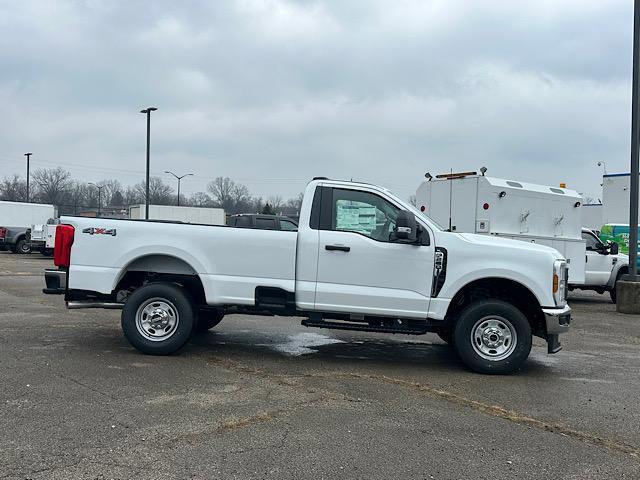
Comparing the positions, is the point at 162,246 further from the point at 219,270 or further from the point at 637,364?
the point at 637,364

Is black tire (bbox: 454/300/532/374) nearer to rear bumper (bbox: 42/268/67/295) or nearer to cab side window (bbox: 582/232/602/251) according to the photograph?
rear bumper (bbox: 42/268/67/295)

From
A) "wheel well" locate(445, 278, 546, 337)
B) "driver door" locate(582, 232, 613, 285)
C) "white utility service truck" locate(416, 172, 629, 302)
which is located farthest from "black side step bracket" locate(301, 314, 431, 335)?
"driver door" locate(582, 232, 613, 285)

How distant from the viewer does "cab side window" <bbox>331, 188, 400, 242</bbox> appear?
6891 mm

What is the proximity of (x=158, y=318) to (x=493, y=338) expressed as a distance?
12.9 ft

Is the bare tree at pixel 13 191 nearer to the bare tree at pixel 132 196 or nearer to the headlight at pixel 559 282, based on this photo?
the bare tree at pixel 132 196

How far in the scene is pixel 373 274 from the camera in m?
6.79

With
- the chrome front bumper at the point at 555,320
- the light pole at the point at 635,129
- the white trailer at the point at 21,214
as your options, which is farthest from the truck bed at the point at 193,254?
the white trailer at the point at 21,214

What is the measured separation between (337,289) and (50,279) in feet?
11.4

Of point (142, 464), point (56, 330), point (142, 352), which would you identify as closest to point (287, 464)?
point (142, 464)

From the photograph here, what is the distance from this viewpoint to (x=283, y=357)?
24.4ft

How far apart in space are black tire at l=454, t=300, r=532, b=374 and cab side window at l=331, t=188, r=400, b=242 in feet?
4.38

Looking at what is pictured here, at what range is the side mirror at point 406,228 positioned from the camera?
6.52 m

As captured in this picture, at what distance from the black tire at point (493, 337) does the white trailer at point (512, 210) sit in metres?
6.14

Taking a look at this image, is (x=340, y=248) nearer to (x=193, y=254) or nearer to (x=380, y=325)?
(x=380, y=325)
